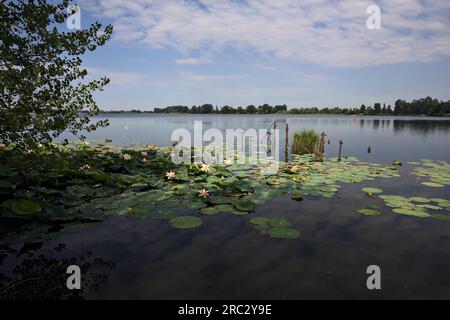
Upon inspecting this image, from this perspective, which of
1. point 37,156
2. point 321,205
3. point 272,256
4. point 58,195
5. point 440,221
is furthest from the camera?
point 321,205

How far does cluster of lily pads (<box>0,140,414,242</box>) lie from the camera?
19.5 ft

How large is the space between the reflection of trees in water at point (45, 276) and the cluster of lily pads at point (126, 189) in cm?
90

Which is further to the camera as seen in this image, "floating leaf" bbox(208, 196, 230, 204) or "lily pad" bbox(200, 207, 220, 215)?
"floating leaf" bbox(208, 196, 230, 204)

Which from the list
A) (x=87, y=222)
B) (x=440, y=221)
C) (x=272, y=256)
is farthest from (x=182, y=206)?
(x=440, y=221)

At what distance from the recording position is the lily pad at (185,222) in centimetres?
612

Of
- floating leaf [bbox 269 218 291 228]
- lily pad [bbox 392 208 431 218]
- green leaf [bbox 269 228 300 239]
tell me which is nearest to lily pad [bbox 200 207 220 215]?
floating leaf [bbox 269 218 291 228]

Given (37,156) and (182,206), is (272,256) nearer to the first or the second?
(182,206)

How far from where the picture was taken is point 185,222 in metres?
6.27

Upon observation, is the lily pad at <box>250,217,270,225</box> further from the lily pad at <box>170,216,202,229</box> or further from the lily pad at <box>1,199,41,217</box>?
the lily pad at <box>1,199,41,217</box>

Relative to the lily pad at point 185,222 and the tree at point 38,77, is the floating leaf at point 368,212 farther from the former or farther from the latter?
the tree at point 38,77

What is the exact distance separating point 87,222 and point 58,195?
68.8 inches

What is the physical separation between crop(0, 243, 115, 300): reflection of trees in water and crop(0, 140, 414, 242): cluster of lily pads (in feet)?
2.95

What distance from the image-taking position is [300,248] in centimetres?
531
